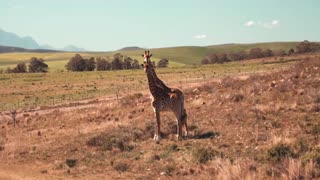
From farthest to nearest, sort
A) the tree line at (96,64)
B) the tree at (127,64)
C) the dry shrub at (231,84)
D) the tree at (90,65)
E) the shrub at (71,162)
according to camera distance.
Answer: the tree at (127,64)
the tree at (90,65)
the tree line at (96,64)
the dry shrub at (231,84)
the shrub at (71,162)

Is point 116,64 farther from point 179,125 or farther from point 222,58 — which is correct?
point 179,125

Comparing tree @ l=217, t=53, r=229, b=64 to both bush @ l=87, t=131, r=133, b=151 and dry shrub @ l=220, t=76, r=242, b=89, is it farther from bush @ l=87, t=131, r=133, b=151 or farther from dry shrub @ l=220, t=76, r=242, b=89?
bush @ l=87, t=131, r=133, b=151

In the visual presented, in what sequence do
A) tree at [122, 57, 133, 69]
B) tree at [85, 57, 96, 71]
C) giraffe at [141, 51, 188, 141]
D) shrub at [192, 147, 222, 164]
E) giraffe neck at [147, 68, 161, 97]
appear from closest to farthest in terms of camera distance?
shrub at [192, 147, 222, 164] < giraffe at [141, 51, 188, 141] < giraffe neck at [147, 68, 161, 97] < tree at [85, 57, 96, 71] < tree at [122, 57, 133, 69]

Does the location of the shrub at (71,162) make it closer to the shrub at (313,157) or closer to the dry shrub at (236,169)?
the dry shrub at (236,169)

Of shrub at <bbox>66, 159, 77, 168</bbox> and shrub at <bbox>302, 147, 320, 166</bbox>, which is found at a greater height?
shrub at <bbox>302, 147, 320, 166</bbox>

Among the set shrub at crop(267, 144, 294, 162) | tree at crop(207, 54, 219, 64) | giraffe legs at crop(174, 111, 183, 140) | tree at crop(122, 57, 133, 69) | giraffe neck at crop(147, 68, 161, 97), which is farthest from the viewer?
tree at crop(207, 54, 219, 64)

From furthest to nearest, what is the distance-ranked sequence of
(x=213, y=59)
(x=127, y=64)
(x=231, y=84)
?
1. (x=213, y=59)
2. (x=127, y=64)
3. (x=231, y=84)

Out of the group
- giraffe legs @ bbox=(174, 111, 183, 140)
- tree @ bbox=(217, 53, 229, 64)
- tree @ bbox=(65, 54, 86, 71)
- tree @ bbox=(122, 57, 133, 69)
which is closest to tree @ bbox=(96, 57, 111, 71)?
tree @ bbox=(65, 54, 86, 71)

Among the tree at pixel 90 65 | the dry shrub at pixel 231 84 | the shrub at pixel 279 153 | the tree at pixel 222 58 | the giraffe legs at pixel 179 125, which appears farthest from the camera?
the tree at pixel 222 58

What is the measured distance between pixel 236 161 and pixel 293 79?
14.4 metres

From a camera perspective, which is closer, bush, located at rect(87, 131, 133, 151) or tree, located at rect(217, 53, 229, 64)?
bush, located at rect(87, 131, 133, 151)

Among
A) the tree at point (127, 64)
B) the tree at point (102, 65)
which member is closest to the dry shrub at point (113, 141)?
the tree at point (102, 65)

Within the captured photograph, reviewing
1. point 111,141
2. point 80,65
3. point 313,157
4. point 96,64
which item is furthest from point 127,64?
point 313,157

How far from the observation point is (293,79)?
2614cm
